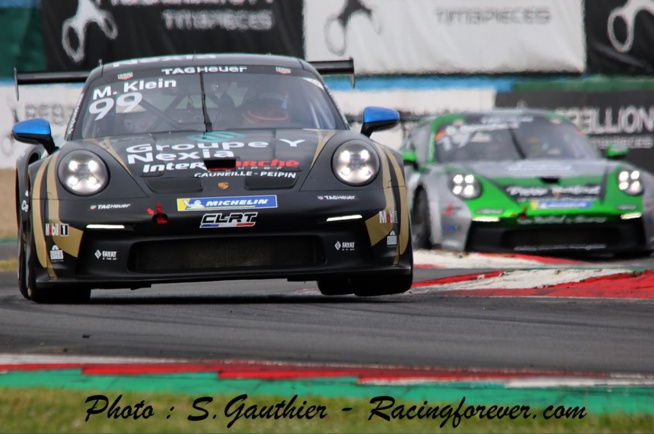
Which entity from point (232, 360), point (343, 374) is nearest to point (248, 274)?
point (232, 360)

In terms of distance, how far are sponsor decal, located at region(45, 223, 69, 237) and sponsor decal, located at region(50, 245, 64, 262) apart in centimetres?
6

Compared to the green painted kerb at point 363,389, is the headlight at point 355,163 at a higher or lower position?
lower

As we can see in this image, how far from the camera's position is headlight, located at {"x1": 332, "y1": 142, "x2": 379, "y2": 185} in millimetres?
6566

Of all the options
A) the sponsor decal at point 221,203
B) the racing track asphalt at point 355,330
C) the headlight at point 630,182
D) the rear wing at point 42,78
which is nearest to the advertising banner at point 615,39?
the headlight at point 630,182

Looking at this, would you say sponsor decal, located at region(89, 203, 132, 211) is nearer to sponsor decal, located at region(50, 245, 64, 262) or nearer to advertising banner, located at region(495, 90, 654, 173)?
sponsor decal, located at region(50, 245, 64, 262)

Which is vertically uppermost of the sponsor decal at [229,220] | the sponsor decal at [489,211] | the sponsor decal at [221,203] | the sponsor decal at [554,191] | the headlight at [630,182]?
the sponsor decal at [221,203]

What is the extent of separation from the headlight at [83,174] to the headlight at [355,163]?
101cm

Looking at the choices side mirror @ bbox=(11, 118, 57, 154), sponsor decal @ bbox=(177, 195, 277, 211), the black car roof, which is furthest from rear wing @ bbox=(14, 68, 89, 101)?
sponsor decal @ bbox=(177, 195, 277, 211)

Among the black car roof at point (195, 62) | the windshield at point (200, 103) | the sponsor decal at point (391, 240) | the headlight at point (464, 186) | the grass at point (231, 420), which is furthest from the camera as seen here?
the headlight at point (464, 186)

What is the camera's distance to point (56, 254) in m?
6.49

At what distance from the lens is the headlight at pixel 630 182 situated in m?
11.1

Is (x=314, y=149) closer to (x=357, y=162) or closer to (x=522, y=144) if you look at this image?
(x=357, y=162)

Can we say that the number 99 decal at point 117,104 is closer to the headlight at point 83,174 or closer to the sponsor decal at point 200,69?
the sponsor decal at point 200,69

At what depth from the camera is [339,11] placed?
55.3 feet
